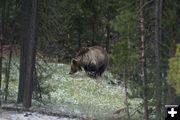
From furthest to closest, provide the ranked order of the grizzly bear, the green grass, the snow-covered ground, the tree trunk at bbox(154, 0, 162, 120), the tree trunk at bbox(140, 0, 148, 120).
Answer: the grizzly bear
the green grass
the tree trunk at bbox(140, 0, 148, 120)
the snow-covered ground
the tree trunk at bbox(154, 0, 162, 120)

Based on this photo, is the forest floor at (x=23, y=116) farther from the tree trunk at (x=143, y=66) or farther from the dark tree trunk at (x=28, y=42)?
the tree trunk at (x=143, y=66)

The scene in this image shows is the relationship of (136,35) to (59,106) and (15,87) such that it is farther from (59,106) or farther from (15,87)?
(15,87)

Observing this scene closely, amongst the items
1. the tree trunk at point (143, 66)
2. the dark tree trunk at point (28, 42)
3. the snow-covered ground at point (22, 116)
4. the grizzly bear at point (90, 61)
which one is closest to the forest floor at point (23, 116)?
the snow-covered ground at point (22, 116)

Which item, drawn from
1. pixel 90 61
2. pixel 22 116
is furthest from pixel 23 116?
pixel 90 61

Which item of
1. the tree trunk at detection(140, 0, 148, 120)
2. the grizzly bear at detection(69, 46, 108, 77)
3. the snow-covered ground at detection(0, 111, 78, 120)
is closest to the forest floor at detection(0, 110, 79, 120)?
the snow-covered ground at detection(0, 111, 78, 120)

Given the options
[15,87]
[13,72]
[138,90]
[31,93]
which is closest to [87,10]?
[13,72]

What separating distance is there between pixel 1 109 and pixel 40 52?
458cm

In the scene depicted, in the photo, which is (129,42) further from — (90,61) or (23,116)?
(90,61)

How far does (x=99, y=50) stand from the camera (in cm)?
3103

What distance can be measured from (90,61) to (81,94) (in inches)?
219

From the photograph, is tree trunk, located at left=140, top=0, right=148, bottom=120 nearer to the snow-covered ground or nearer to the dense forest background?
the dense forest background

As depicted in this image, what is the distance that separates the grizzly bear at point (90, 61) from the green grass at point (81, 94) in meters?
0.45

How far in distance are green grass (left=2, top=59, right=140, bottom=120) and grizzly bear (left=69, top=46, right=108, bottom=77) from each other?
0.45m

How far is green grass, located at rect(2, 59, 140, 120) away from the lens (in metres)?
Result: 20.0
